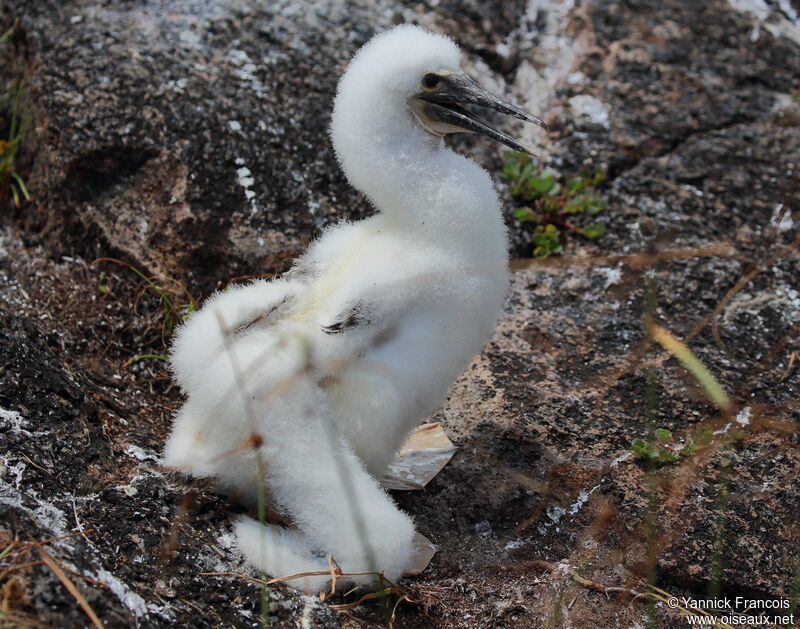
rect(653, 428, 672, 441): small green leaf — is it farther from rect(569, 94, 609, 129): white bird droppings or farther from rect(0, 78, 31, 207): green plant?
rect(0, 78, 31, 207): green plant

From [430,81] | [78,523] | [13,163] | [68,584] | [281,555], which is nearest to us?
[68,584]

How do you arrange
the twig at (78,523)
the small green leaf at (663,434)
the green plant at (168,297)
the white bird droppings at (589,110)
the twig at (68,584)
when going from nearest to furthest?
the twig at (68,584), the twig at (78,523), the small green leaf at (663,434), the green plant at (168,297), the white bird droppings at (589,110)

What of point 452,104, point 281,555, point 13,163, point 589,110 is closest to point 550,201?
point 589,110

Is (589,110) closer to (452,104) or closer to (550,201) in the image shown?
(550,201)

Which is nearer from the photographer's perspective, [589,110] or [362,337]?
[362,337]

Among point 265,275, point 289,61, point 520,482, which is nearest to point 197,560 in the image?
point 520,482

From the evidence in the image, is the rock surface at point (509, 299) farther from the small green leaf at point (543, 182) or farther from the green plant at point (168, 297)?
the small green leaf at point (543, 182)

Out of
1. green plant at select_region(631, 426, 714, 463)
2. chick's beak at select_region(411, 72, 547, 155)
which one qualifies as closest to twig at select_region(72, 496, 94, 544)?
chick's beak at select_region(411, 72, 547, 155)

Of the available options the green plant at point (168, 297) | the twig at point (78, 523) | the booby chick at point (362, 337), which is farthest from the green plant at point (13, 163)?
the twig at point (78, 523)
